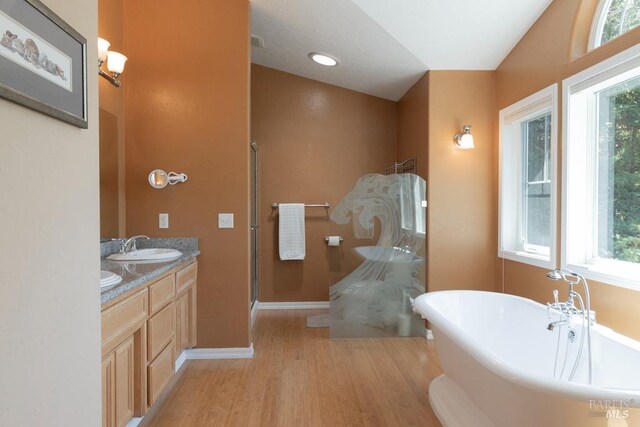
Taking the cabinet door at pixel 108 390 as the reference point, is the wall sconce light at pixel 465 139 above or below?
above

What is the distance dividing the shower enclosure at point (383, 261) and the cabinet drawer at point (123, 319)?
1734mm

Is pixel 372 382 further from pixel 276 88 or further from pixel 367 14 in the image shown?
pixel 276 88

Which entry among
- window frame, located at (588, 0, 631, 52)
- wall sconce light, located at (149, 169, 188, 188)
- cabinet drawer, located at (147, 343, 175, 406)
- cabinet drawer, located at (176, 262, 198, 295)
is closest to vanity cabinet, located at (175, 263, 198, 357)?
cabinet drawer, located at (176, 262, 198, 295)

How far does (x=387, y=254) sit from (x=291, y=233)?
1.23 metres

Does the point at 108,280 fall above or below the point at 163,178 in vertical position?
below

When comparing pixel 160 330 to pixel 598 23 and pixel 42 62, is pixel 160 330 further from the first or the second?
pixel 598 23

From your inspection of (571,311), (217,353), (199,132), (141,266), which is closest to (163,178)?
(199,132)

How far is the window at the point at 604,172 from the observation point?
6.27ft

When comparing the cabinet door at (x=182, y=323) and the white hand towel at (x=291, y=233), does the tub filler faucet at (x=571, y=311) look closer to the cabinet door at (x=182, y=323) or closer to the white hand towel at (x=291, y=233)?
the cabinet door at (x=182, y=323)

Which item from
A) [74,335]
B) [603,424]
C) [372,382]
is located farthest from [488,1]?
[74,335]

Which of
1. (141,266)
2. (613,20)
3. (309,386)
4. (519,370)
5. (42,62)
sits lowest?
(309,386)

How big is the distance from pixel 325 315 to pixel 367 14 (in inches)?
113

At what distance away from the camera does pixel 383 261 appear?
3160 mm

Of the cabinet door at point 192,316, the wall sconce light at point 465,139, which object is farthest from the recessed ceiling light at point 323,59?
the cabinet door at point 192,316
